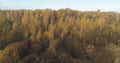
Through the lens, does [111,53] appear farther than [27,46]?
Yes

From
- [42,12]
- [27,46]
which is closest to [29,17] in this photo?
[42,12]

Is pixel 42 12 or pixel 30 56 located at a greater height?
pixel 42 12

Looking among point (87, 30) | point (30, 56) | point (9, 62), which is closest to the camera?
point (9, 62)

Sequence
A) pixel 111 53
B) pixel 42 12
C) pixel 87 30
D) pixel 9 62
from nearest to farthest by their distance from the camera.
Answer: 1. pixel 9 62
2. pixel 111 53
3. pixel 87 30
4. pixel 42 12

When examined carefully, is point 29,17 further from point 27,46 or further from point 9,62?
point 9,62

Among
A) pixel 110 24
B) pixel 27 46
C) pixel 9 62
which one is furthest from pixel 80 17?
pixel 9 62

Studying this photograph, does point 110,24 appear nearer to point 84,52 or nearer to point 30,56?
point 84,52
